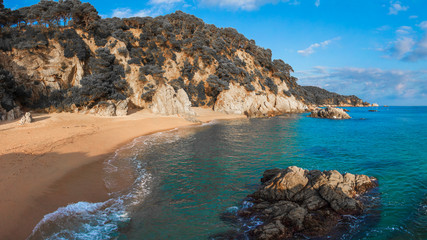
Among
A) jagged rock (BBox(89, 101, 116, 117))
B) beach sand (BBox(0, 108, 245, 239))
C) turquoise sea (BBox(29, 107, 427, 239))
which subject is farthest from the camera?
jagged rock (BBox(89, 101, 116, 117))

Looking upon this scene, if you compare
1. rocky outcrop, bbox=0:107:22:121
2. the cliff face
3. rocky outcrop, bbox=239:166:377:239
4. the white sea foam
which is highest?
the cliff face

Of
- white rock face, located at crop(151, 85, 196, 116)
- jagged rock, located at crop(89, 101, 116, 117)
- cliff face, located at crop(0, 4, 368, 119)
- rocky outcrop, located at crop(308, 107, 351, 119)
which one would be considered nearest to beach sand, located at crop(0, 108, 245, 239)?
jagged rock, located at crop(89, 101, 116, 117)

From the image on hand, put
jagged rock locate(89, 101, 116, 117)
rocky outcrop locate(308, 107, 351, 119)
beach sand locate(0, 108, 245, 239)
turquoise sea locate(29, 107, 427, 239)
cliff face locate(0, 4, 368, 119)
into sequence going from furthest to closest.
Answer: rocky outcrop locate(308, 107, 351, 119)
jagged rock locate(89, 101, 116, 117)
cliff face locate(0, 4, 368, 119)
beach sand locate(0, 108, 245, 239)
turquoise sea locate(29, 107, 427, 239)

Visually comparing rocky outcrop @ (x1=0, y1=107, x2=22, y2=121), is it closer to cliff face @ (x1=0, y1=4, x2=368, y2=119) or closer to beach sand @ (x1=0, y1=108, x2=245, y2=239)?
cliff face @ (x1=0, y1=4, x2=368, y2=119)

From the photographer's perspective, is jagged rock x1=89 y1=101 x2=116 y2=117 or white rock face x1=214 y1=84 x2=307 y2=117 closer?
jagged rock x1=89 y1=101 x2=116 y2=117

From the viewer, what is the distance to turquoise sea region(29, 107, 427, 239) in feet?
22.5

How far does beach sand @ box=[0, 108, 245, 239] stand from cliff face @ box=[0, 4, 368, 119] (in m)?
9.45

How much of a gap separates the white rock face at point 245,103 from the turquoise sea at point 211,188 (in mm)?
28914

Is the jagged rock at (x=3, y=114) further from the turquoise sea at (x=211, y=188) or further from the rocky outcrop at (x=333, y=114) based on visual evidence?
the rocky outcrop at (x=333, y=114)

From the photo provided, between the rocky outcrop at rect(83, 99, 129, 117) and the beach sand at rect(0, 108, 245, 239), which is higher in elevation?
the rocky outcrop at rect(83, 99, 129, 117)

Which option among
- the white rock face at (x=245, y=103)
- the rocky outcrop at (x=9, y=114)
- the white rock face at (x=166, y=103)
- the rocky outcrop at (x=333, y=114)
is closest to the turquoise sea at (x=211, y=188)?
the rocky outcrop at (x=9, y=114)

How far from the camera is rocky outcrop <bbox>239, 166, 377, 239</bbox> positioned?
654 centimetres

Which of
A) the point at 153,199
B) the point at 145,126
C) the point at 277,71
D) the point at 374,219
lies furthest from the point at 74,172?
the point at 277,71

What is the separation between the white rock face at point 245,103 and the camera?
4775 cm
